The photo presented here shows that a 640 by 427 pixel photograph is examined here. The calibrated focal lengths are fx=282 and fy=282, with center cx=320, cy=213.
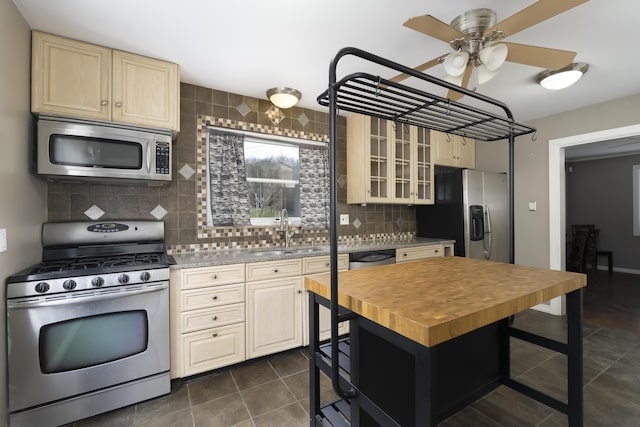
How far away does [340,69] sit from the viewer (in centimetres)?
238

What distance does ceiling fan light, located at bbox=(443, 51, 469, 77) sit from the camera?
1570mm

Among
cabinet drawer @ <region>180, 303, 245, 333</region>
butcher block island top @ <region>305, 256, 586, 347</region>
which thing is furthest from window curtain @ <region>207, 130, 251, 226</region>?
butcher block island top @ <region>305, 256, 586, 347</region>

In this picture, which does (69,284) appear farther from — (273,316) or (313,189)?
(313,189)

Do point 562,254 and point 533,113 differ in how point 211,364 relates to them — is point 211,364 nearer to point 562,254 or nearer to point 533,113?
point 562,254

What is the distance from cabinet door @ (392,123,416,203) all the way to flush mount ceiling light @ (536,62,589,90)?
1.37 meters

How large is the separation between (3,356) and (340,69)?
9.35ft

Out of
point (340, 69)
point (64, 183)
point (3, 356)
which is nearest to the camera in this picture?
point (3, 356)

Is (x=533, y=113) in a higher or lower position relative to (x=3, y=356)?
higher

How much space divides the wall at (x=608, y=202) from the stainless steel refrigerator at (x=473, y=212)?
3.96 metres

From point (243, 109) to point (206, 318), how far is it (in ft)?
6.46

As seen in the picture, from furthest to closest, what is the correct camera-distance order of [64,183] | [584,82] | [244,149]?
1. [244,149]
2. [584,82]
3. [64,183]

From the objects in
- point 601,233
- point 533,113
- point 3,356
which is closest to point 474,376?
point 3,356

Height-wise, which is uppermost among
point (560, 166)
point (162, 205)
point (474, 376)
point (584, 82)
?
point (584, 82)

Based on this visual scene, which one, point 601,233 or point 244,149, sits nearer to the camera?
point 244,149
